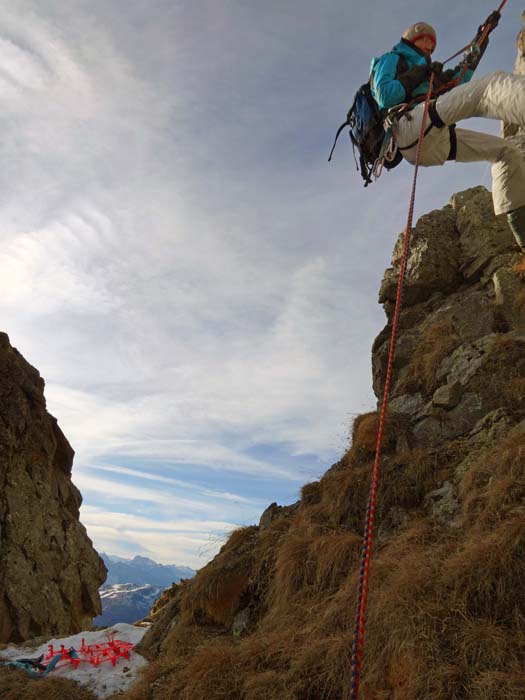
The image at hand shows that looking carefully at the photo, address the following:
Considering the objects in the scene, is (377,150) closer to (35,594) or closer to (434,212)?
(434,212)

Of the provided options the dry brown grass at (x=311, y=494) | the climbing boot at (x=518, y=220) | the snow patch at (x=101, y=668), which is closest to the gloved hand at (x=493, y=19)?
the climbing boot at (x=518, y=220)

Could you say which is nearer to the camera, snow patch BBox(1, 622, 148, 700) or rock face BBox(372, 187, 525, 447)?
snow patch BBox(1, 622, 148, 700)

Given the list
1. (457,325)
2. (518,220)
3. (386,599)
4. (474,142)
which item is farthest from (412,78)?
(386,599)

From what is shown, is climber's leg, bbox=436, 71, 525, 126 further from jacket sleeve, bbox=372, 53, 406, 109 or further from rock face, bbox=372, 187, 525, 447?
rock face, bbox=372, 187, 525, 447

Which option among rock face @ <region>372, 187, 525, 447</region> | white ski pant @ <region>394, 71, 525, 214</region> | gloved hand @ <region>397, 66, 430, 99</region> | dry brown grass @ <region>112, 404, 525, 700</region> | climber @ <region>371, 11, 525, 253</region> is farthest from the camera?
rock face @ <region>372, 187, 525, 447</region>

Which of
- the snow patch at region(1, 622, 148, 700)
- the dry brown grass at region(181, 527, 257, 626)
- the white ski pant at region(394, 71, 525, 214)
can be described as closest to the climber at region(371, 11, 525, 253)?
the white ski pant at region(394, 71, 525, 214)

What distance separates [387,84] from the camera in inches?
253

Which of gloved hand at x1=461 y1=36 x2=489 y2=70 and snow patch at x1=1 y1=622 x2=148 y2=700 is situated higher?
gloved hand at x1=461 y1=36 x2=489 y2=70

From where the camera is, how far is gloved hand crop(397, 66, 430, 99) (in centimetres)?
627

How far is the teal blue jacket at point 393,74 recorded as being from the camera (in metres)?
6.32

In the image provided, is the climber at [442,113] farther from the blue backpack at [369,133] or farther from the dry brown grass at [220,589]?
the dry brown grass at [220,589]

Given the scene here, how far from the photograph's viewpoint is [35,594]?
63.2 ft

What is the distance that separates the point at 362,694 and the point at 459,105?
6202mm

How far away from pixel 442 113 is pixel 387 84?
104cm
